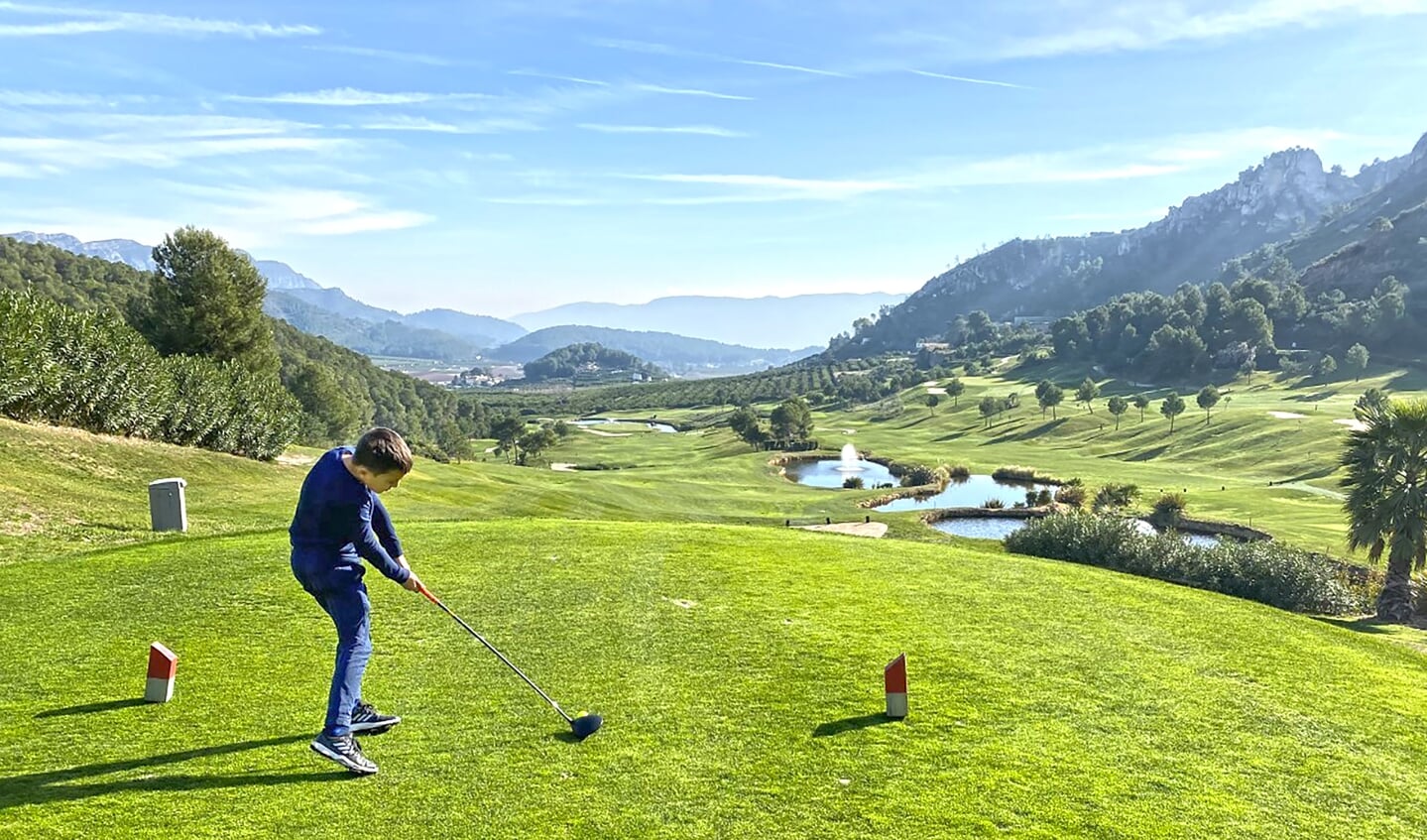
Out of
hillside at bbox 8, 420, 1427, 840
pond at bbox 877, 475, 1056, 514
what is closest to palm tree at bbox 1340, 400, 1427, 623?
hillside at bbox 8, 420, 1427, 840

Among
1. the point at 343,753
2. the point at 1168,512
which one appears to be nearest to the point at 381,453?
the point at 343,753

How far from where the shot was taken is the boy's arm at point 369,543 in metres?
7.62

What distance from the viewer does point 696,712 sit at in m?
9.00

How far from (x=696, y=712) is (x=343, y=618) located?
3948mm

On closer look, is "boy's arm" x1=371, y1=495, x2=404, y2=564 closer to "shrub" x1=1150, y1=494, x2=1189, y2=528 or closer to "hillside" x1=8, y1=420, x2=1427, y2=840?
"hillside" x1=8, y1=420, x2=1427, y2=840

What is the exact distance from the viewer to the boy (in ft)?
24.6

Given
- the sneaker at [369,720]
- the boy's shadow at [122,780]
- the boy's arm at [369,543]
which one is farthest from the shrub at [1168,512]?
the boy's shadow at [122,780]

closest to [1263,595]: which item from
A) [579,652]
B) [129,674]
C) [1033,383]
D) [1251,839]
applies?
[1251,839]

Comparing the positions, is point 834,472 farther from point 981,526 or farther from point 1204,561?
point 1204,561

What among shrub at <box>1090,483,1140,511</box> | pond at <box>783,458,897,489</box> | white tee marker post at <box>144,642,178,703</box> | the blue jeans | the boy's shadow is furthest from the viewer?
pond at <box>783,458,897,489</box>

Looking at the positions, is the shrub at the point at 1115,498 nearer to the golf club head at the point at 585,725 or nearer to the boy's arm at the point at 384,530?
the golf club head at the point at 585,725

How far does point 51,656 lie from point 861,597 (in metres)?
12.2

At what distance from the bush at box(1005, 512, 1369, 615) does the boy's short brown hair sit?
85.5ft

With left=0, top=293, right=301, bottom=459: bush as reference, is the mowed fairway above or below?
below
